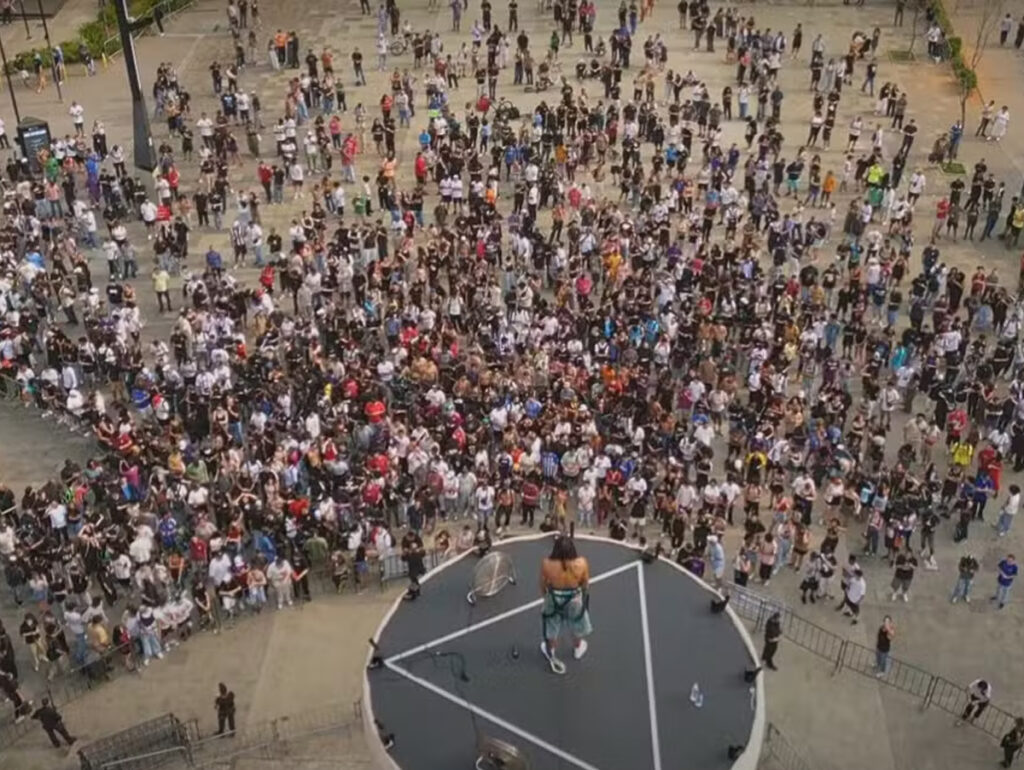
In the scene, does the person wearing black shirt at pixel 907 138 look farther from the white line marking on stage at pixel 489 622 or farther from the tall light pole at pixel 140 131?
the white line marking on stage at pixel 489 622

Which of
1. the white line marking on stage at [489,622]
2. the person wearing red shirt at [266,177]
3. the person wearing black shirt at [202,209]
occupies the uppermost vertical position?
the white line marking on stage at [489,622]

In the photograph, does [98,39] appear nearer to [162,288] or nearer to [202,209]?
[202,209]

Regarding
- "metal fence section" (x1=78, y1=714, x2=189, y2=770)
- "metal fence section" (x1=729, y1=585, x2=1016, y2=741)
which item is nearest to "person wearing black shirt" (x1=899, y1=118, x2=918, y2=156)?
"metal fence section" (x1=729, y1=585, x2=1016, y2=741)

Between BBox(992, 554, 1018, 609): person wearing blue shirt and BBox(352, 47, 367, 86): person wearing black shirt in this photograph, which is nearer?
BBox(992, 554, 1018, 609): person wearing blue shirt

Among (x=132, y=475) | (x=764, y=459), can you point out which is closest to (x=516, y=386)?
(x=764, y=459)

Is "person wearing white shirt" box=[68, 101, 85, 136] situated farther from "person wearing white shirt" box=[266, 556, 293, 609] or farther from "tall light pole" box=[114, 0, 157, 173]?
"person wearing white shirt" box=[266, 556, 293, 609]

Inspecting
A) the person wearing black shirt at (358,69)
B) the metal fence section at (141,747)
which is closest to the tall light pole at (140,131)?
the person wearing black shirt at (358,69)

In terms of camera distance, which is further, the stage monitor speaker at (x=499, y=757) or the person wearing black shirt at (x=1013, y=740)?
the person wearing black shirt at (x=1013, y=740)
